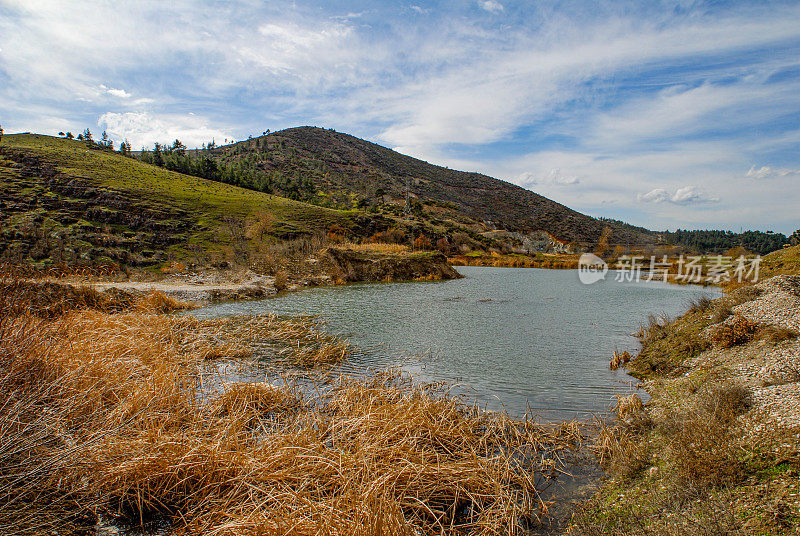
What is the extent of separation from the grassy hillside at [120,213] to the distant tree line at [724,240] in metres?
85.6

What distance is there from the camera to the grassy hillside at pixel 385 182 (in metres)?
99.9

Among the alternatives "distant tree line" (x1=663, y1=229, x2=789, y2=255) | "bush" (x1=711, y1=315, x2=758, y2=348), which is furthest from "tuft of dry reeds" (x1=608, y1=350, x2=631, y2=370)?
"distant tree line" (x1=663, y1=229, x2=789, y2=255)

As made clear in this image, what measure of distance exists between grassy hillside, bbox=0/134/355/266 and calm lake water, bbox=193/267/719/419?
67.5 ft

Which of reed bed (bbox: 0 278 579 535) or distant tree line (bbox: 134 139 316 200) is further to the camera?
distant tree line (bbox: 134 139 316 200)

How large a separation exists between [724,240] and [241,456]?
131 meters

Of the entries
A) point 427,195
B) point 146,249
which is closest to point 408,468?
point 146,249

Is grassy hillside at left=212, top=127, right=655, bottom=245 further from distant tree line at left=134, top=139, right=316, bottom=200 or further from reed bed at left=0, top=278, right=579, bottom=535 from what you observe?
reed bed at left=0, top=278, right=579, bottom=535

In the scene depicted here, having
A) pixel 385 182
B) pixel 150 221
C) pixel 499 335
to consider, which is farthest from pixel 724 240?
pixel 150 221

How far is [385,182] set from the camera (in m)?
117

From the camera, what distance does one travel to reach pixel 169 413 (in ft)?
22.0

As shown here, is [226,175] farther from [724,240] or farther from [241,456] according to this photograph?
[724,240]

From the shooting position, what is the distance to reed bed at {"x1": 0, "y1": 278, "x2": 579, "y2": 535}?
4.12 meters

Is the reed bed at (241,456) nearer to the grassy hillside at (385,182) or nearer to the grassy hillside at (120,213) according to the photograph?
the grassy hillside at (120,213)

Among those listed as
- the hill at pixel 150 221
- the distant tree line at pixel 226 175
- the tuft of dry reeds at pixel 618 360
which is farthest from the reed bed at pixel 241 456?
the distant tree line at pixel 226 175
